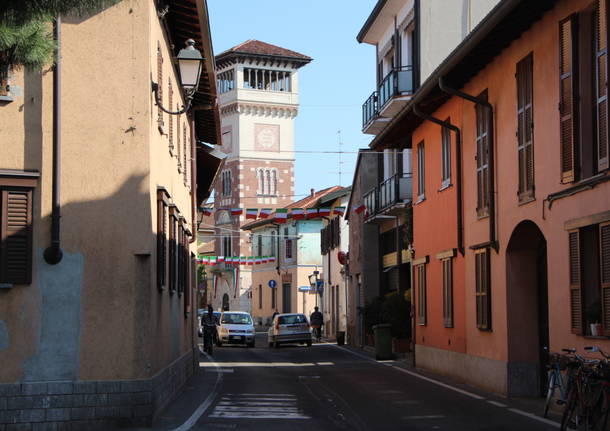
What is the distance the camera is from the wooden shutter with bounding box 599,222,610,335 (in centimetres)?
1427

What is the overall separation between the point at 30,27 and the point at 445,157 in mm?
17632

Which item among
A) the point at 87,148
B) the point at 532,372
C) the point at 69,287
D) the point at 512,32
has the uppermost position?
the point at 512,32

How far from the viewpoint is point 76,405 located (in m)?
14.1

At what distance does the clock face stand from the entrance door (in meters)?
28.4

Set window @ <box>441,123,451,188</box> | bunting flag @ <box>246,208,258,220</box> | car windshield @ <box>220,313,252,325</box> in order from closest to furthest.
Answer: window @ <box>441,123,451,188</box> < car windshield @ <box>220,313,252,325</box> < bunting flag @ <box>246,208,258,220</box>

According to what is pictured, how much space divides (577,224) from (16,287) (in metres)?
7.70

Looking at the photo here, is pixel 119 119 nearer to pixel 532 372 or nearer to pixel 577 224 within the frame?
pixel 577 224

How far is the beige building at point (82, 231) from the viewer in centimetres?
1410

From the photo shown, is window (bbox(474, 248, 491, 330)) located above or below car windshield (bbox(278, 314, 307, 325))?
above

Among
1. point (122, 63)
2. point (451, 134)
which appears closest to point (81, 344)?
point (122, 63)

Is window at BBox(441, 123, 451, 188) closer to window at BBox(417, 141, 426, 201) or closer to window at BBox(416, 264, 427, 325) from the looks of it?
window at BBox(417, 141, 426, 201)

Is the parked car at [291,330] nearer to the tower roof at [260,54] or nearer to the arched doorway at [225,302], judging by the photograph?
the arched doorway at [225,302]

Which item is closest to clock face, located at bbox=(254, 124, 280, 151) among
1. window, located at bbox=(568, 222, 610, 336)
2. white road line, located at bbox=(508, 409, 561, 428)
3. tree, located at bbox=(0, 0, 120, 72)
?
white road line, located at bbox=(508, 409, 561, 428)

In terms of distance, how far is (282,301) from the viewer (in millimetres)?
77750
